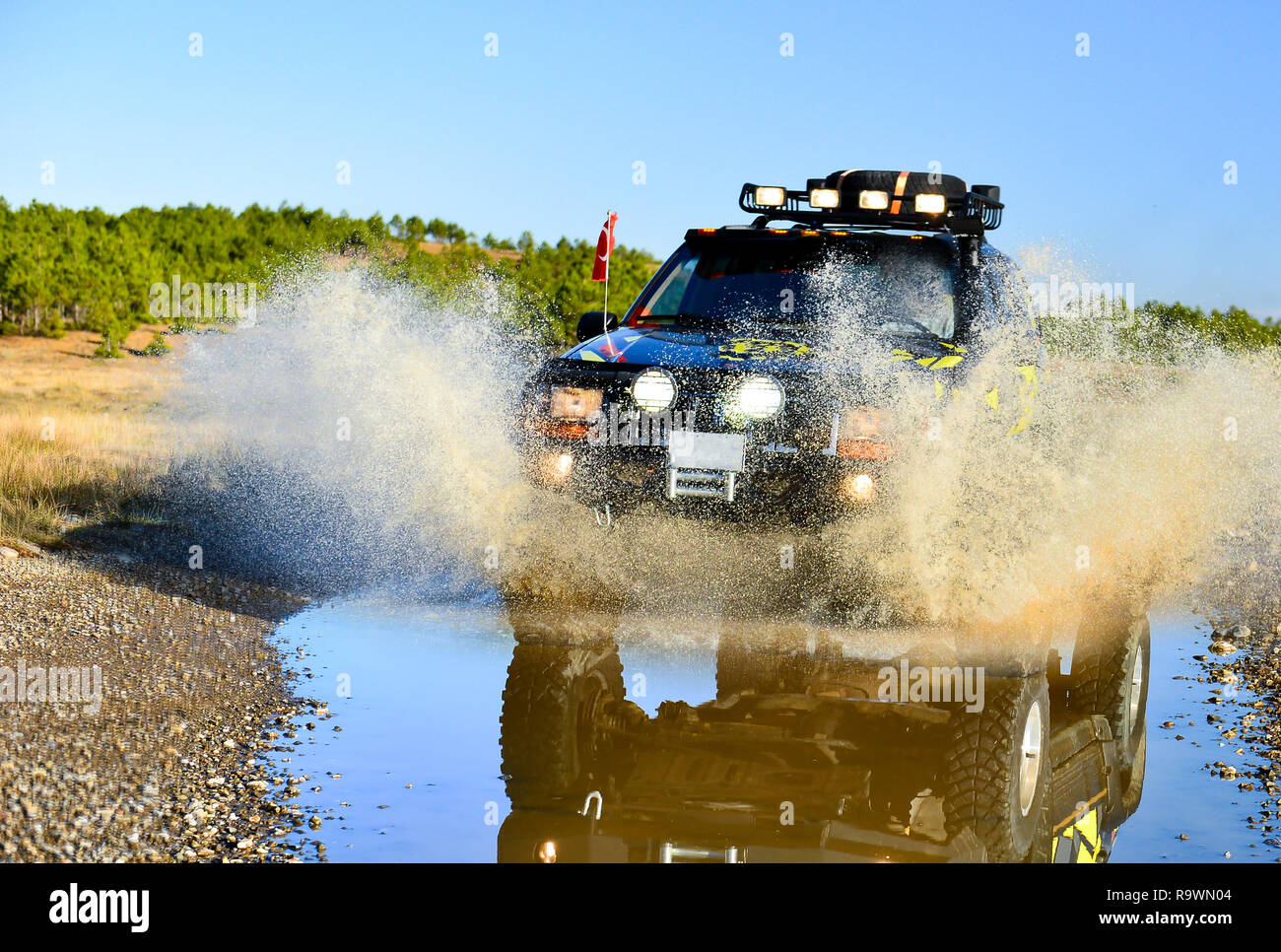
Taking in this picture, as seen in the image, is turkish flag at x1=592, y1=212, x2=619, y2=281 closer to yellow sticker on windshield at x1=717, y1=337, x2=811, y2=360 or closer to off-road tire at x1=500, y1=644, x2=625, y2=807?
yellow sticker on windshield at x1=717, y1=337, x2=811, y2=360

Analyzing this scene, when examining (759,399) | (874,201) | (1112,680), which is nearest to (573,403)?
(759,399)

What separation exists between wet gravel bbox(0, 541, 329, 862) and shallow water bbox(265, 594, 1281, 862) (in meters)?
0.15

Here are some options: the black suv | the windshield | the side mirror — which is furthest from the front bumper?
the side mirror

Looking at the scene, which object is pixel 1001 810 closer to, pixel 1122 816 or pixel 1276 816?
pixel 1122 816

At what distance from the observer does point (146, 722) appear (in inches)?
194

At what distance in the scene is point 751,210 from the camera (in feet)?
23.0

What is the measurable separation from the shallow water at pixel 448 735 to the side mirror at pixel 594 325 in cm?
170

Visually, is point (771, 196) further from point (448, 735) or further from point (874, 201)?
point (448, 735)

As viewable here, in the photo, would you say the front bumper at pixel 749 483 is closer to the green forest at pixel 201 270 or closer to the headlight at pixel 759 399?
the headlight at pixel 759 399

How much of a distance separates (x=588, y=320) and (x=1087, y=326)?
28.1 feet

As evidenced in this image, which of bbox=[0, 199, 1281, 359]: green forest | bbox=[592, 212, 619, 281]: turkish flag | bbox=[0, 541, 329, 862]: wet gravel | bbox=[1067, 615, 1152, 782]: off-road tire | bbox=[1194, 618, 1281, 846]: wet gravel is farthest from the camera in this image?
bbox=[0, 199, 1281, 359]: green forest

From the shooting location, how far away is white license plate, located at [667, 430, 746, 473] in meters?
5.02

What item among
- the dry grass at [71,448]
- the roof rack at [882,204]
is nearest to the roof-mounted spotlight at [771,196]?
the roof rack at [882,204]

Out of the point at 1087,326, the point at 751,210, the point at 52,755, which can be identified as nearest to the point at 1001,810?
the point at 52,755
